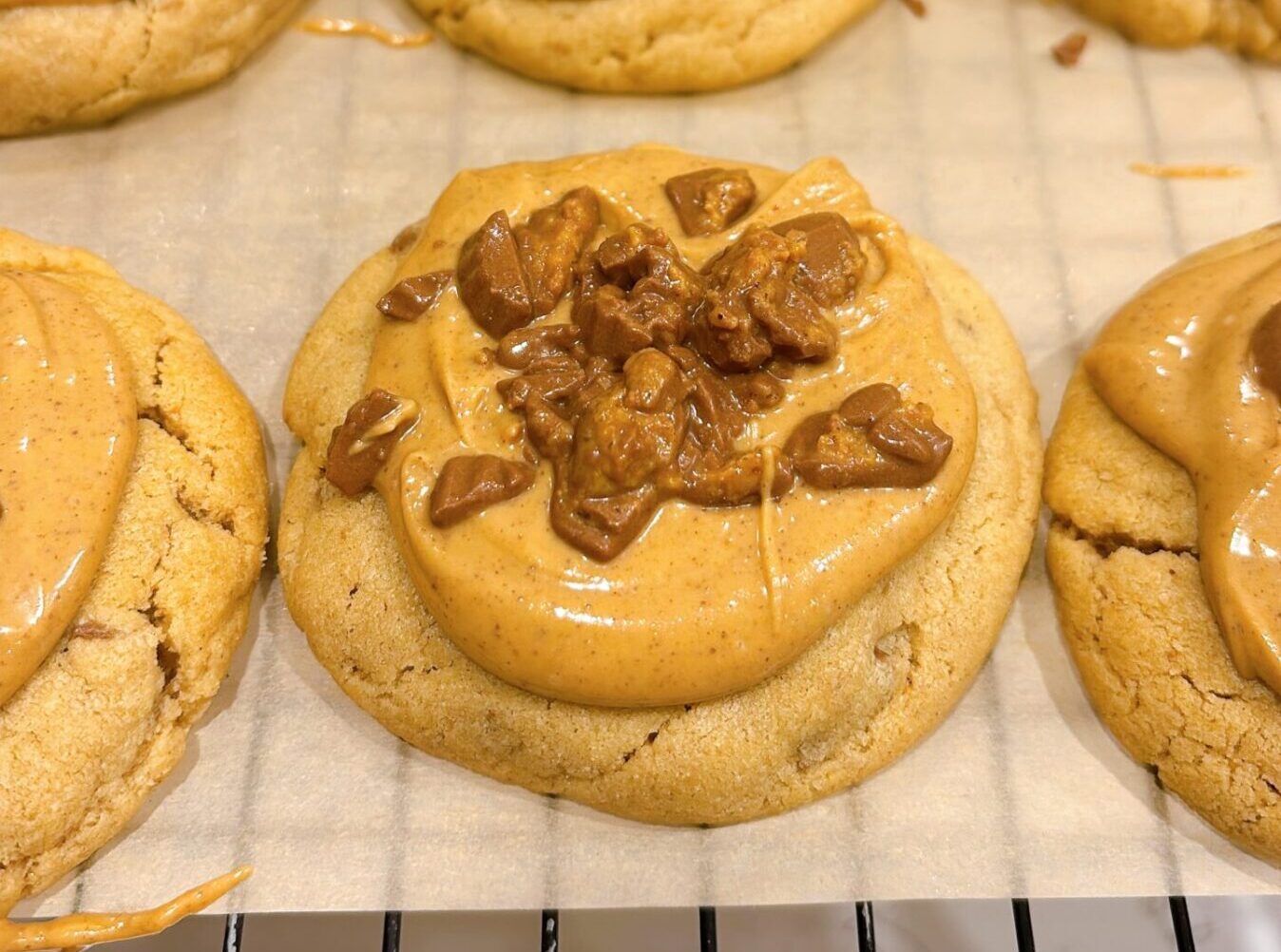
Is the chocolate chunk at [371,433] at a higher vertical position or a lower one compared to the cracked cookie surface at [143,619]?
higher

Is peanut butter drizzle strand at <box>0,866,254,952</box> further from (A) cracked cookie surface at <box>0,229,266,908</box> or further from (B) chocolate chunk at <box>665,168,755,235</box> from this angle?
(B) chocolate chunk at <box>665,168,755,235</box>

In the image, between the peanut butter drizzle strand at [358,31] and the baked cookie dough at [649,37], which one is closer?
the baked cookie dough at [649,37]

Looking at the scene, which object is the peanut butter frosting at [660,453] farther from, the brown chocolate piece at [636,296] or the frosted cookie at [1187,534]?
the frosted cookie at [1187,534]

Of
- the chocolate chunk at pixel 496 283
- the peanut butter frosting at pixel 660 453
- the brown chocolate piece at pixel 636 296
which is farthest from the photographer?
the chocolate chunk at pixel 496 283

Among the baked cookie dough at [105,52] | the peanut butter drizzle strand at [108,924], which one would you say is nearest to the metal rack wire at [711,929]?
the peanut butter drizzle strand at [108,924]

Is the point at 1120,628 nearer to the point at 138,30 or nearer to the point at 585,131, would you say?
the point at 585,131
